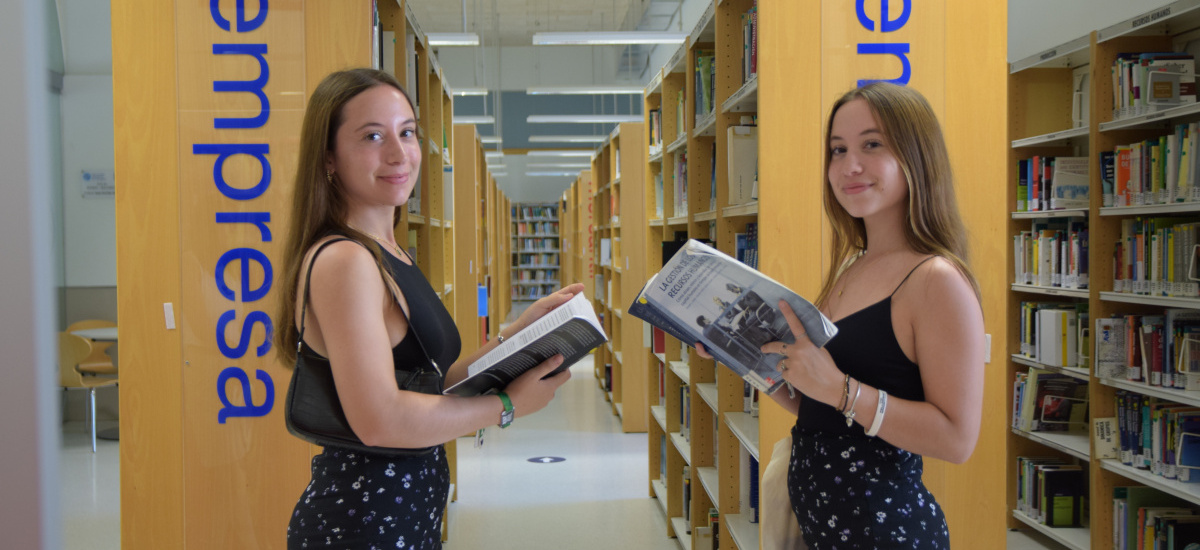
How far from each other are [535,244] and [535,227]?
1.41ft

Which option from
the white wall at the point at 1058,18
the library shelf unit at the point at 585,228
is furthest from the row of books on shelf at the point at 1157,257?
the library shelf unit at the point at 585,228

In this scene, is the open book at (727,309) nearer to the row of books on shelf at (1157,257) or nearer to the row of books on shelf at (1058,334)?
the row of books on shelf at (1157,257)

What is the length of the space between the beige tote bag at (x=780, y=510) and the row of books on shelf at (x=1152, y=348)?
2483 millimetres

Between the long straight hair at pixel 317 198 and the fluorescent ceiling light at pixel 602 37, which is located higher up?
the fluorescent ceiling light at pixel 602 37

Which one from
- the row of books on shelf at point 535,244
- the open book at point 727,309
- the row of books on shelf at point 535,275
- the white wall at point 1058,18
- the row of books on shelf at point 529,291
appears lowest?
the row of books on shelf at point 529,291

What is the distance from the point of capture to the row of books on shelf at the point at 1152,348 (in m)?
3.25

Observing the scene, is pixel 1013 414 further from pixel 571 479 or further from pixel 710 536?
pixel 571 479

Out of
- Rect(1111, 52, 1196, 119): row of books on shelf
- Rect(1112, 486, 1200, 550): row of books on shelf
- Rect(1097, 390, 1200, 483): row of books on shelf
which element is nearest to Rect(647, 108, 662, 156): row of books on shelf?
Rect(1111, 52, 1196, 119): row of books on shelf

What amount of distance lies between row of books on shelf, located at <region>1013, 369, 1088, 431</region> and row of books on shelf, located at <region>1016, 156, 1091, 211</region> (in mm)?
907

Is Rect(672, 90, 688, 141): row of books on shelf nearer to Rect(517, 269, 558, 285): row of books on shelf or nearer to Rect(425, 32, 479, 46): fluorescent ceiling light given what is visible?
Rect(425, 32, 479, 46): fluorescent ceiling light

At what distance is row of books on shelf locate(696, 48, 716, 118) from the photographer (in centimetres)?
356

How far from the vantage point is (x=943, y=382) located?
54.2 inches

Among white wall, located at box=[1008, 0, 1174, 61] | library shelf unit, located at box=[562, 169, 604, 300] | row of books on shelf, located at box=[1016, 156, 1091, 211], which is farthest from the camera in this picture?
library shelf unit, located at box=[562, 169, 604, 300]

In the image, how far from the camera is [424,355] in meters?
1.43
